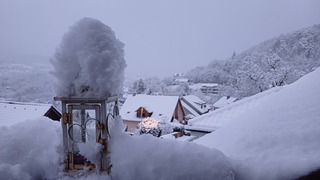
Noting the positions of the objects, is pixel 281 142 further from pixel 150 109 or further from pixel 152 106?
pixel 152 106

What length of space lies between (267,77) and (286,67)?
1.71m

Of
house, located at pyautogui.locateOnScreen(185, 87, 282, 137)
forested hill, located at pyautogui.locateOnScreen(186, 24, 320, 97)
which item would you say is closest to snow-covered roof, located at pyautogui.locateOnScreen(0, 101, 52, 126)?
house, located at pyautogui.locateOnScreen(185, 87, 282, 137)

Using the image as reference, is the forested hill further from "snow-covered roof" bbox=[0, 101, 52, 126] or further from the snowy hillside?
the snowy hillside

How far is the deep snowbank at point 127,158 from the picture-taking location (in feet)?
4.65

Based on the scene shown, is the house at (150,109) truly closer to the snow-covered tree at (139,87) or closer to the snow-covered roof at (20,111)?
the snow-covered roof at (20,111)

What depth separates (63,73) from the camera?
1.60m

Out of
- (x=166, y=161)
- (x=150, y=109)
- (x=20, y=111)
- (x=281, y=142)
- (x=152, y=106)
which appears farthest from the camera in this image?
(x=152, y=106)

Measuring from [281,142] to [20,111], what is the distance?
10.1 meters

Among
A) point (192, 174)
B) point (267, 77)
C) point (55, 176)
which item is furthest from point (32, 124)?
point (267, 77)

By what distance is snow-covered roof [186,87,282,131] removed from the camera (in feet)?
17.6

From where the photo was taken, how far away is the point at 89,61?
1.52 metres

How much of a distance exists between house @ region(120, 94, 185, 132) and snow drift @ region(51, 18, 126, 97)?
18.2m

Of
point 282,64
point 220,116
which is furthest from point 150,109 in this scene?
point 220,116

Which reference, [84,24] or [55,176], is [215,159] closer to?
[55,176]
